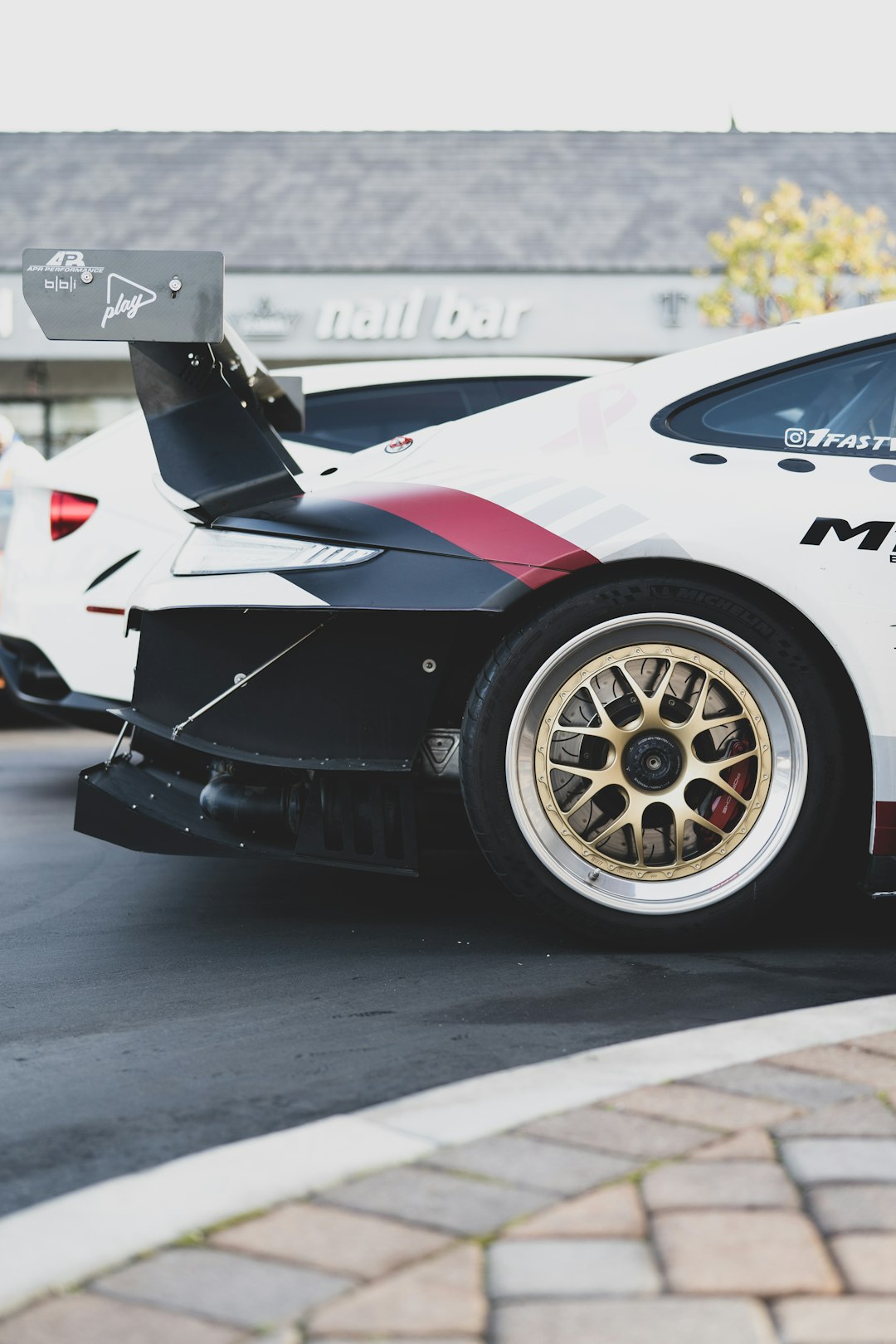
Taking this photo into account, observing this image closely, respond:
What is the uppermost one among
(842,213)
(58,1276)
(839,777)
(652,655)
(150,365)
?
(842,213)

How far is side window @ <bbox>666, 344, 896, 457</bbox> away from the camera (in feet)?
11.9

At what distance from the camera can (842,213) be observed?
21.8 metres

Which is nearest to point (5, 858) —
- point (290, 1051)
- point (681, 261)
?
point (290, 1051)

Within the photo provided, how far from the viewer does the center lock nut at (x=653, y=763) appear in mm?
3500

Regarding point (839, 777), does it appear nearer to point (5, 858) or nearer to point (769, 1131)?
point (769, 1131)

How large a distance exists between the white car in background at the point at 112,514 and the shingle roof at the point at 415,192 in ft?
61.9

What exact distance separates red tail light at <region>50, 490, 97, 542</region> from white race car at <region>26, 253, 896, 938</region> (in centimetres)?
212

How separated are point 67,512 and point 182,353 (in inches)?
81.9

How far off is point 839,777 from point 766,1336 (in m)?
1.91

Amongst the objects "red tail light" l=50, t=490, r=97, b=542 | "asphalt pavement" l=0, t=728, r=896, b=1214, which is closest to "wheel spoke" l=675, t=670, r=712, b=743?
"asphalt pavement" l=0, t=728, r=896, b=1214

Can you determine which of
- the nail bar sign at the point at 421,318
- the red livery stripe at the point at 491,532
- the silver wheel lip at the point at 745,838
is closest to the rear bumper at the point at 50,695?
the red livery stripe at the point at 491,532

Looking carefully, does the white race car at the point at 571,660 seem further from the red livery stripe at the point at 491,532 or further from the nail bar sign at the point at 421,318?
the nail bar sign at the point at 421,318

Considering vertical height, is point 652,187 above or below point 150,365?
above

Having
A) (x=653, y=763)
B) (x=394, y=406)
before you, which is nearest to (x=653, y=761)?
(x=653, y=763)
